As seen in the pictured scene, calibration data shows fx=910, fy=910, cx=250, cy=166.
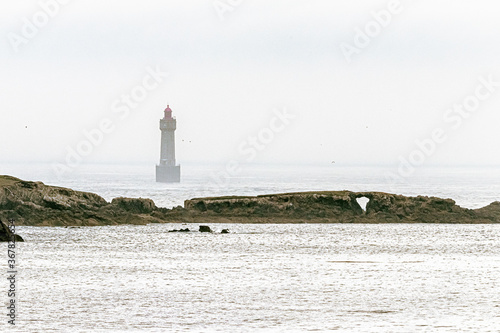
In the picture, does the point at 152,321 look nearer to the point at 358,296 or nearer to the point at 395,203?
the point at 358,296

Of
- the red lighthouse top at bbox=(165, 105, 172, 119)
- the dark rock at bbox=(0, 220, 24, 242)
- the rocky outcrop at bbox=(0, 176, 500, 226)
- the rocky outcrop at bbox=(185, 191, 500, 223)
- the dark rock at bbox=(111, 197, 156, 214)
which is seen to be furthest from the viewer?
the red lighthouse top at bbox=(165, 105, 172, 119)

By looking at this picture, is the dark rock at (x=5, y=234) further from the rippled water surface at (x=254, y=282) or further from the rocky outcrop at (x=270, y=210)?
the rocky outcrop at (x=270, y=210)

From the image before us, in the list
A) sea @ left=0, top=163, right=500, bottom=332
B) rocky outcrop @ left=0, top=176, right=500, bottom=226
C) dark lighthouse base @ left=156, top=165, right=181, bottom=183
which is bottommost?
sea @ left=0, top=163, right=500, bottom=332

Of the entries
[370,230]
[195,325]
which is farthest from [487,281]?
[370,230]

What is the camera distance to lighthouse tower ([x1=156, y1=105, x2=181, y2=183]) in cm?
15512

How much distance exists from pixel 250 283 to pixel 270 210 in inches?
1531

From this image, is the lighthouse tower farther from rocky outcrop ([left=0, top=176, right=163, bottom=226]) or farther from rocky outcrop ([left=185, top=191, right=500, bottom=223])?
rocky outcrop ([left=0, top=176, right=163, bottom=226])

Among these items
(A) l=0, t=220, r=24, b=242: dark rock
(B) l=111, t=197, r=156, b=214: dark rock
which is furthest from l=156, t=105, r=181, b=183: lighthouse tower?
(A) l=0, t=220, r=24, b=242: dark rock

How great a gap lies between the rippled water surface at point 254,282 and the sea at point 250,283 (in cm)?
5

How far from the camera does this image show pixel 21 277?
1330 inches

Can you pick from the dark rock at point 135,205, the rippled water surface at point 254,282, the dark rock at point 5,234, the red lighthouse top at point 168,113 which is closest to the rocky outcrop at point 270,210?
the dark rock at point 135,205

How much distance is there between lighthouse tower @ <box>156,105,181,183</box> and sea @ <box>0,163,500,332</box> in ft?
312

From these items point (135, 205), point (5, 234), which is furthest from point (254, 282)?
point (135, 205)

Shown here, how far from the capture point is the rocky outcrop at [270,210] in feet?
217
